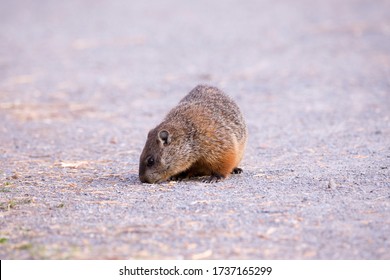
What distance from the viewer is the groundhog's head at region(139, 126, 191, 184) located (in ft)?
25.0

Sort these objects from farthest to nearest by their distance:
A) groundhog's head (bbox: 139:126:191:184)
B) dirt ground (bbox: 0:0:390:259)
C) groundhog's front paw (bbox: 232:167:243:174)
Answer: groundhog's front paw (bbox: 232:167:243:174)
groundhog's head (bbox: 139:126:191:184)
dirt ground (bbox: 0:0:390:259)

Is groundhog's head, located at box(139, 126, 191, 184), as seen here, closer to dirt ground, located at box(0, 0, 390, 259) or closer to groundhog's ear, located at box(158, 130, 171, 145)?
groundhog's ear, located at box(158, 130, 171, 145)

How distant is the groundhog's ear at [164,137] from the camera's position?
7.70 m

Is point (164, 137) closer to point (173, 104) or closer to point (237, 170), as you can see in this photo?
point (237, 170)

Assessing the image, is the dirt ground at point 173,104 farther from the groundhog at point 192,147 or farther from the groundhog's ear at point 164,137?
the groundhog's ear at point 164,137

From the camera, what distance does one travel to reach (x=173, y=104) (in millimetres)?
13320

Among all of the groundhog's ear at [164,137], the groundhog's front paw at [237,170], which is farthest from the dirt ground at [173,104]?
the groundhog's ear at [164,137]

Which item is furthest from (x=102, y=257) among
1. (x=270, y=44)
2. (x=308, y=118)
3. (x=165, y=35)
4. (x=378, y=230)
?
(x=165, y=35)

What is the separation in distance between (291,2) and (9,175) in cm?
2246

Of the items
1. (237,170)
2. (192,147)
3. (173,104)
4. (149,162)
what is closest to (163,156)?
(149,162)

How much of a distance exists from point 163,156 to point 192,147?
374 millimetres

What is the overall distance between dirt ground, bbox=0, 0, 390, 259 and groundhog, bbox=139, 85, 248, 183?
24 centimetres

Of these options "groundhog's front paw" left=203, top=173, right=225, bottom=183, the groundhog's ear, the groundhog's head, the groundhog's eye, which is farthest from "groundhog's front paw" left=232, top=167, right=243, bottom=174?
the groundhog's eye

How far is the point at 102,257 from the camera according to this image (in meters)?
5.08
